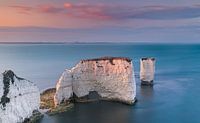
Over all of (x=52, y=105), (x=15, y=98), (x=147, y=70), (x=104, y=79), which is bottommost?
(x=52, y=105)

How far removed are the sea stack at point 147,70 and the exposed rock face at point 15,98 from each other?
28.3m

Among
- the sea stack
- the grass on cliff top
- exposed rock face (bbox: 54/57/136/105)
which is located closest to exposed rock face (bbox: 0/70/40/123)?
the grass on cliff top

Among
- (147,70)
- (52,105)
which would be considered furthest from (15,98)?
(147,70)

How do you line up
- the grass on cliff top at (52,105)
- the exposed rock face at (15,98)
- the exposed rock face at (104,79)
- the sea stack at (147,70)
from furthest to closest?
the sea stack at (147,70) → the exposed rock face at (104,79) → the grass on cliff top at (52,105) → the exposed rock face at (15,98)

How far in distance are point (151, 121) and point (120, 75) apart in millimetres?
10002

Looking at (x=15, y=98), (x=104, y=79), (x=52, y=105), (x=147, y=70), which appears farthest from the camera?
(x=147, y=70)

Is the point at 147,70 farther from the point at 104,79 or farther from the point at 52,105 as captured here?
the point at 52,105

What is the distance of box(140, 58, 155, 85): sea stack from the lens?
6431 centimetres

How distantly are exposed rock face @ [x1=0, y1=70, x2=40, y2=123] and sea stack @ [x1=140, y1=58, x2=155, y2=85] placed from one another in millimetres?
28331

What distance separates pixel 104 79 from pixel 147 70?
15.6 m

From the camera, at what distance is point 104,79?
50250 mm

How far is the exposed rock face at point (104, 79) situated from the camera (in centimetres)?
4869

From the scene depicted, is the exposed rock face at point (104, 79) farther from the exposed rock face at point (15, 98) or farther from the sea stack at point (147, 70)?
the sea stack at point (147, 70)

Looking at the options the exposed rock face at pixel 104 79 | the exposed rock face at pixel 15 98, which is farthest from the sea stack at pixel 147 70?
the exposed rock face at pixel 15 98
